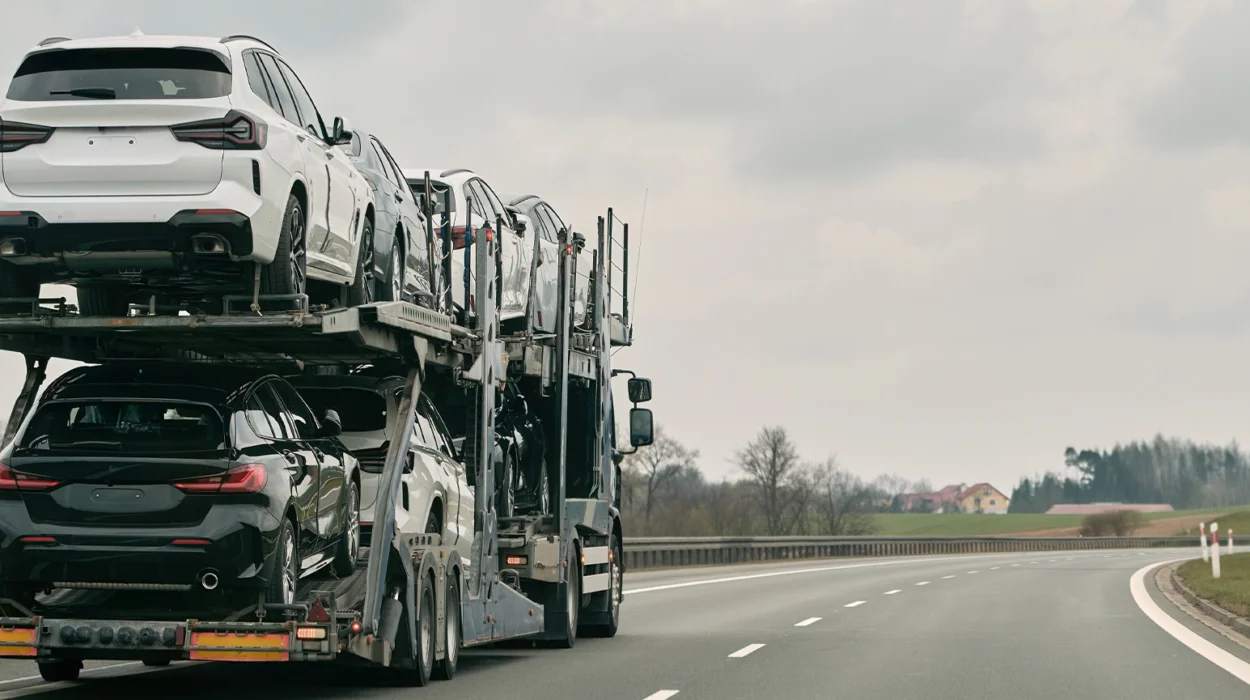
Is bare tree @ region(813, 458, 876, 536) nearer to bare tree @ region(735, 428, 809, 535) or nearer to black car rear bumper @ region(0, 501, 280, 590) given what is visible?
bare tree @ region(735, 428, 809, 535)

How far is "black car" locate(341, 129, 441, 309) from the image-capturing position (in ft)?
38.4

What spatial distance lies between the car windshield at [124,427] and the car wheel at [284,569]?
1.94ft

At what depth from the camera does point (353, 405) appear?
456 inches

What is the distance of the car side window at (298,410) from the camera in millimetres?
10500

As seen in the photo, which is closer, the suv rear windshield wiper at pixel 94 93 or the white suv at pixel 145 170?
the white suv at pixel 145 170

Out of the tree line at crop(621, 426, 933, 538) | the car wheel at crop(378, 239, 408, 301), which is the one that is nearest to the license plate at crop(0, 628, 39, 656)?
the car wheel at crop(378, 239, 408, 301)

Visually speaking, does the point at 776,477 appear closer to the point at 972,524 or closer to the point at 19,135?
the point at 972,524

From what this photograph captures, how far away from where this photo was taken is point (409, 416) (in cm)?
1095

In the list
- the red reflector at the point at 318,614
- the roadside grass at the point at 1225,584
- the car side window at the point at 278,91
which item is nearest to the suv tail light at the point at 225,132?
the car side window at the point at 278,91

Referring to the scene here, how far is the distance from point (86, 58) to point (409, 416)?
2.95 m

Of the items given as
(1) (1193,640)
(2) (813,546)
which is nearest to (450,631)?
(1) (1193,640)

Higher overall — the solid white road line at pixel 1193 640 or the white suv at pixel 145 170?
the white suv at pixel 145 170

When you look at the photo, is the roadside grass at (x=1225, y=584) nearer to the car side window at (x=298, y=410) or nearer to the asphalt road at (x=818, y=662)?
the asphalt road at (x=818, y=662)

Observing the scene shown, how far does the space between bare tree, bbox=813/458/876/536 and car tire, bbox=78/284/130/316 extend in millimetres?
97498
